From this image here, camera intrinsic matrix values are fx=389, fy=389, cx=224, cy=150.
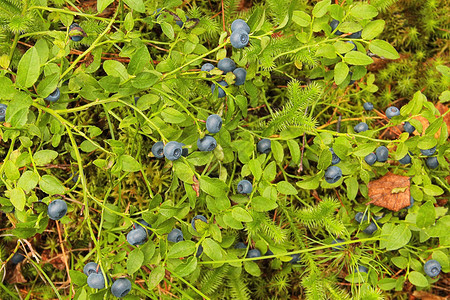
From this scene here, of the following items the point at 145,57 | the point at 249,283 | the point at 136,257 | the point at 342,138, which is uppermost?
the point at 145,57

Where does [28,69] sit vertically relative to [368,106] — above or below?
above

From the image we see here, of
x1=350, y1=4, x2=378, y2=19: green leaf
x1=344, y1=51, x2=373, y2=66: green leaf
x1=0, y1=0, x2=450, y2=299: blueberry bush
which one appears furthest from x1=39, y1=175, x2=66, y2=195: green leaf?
x1=350, y1=4, x2=378, y2=19: green leaf

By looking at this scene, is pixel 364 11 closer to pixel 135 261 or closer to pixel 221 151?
pixel 221 151

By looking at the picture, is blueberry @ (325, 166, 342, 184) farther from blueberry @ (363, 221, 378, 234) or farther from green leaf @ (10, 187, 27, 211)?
green leaf @ (10, 187, 27, 211)

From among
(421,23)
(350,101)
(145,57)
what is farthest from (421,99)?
(145,57)

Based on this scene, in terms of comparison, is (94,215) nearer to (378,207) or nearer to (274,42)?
(274,42)

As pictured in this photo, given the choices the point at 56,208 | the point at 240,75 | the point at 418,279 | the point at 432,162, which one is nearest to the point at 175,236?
the point at 56,208

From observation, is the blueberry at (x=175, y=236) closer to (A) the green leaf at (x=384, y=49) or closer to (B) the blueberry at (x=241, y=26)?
(B) the blueberry at (x=241, y=26)
